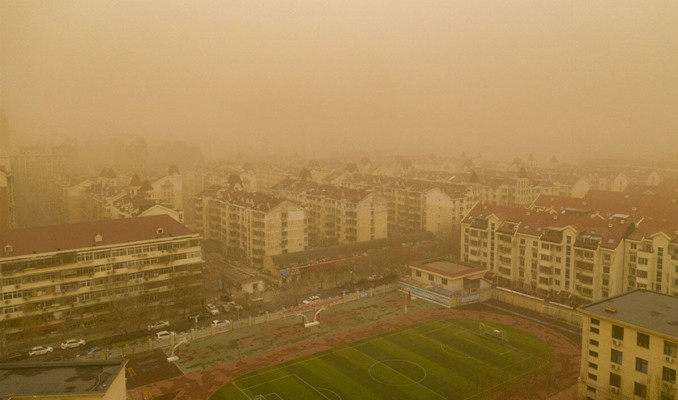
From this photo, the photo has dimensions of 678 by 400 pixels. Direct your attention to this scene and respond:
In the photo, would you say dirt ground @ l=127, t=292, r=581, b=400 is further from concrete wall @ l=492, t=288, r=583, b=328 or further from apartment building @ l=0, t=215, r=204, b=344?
apartment building @ l=0, t=215, r=204, b=344

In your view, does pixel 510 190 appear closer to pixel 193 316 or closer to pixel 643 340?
pixel 193 316

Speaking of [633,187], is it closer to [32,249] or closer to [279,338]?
[279,338]

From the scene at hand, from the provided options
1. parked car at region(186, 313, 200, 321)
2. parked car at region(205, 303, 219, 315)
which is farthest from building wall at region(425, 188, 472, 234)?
parked car at region(186, 313, 200, 321)

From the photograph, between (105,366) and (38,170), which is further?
(38,170)

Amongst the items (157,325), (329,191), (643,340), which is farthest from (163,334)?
(329,191)

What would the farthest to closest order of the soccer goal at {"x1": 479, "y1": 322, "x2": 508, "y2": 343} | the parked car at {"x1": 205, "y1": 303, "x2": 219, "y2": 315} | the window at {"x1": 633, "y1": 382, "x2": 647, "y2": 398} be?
the parked car at {"x1": 205, "y1": 303, "x2": 219, "y2": 315} → the soccer goal at {"x1": 479, "y1": 322, "x2": 508, "y2": 343} → the window at {"x1": 633, "y1": 382, "x2": 647, "y2": 398}

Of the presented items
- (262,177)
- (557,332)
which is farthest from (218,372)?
(262,177)
